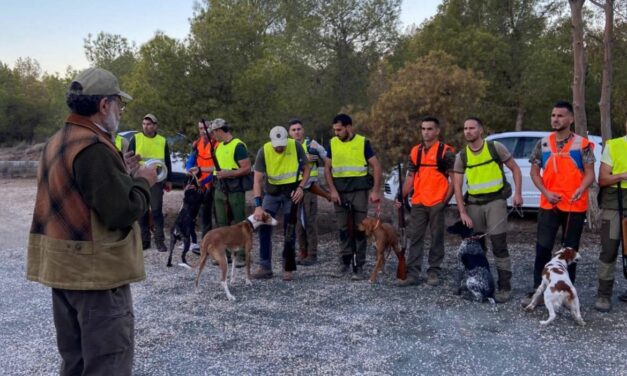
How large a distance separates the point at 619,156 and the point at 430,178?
6.45 feet

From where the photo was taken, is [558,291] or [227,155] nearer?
[558,291]

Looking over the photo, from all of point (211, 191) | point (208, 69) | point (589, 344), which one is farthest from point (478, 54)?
point (589, 344)

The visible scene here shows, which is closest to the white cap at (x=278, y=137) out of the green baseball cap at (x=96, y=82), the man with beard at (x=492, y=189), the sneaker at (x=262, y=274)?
the sneaker at (x=262, y=274)

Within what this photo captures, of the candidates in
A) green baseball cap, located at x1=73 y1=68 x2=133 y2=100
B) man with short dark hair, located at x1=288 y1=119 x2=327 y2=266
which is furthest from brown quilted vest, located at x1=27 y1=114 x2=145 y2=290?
man with short dark hair, located at x1=288 y1=119 x2=327 y2=266

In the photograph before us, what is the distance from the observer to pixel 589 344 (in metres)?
4.56

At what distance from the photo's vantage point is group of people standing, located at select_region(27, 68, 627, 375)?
2477 millimetres

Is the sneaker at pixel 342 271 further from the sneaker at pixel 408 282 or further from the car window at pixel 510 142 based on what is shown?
the car window at pixel 510 142

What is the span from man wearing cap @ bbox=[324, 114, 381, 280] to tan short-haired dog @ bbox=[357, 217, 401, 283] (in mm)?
246

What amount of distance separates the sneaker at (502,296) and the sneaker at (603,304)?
852 millimetres

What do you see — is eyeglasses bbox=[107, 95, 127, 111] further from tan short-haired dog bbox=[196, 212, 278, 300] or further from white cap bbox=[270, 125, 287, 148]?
white cap bbox=[270, 125, 287, 148]

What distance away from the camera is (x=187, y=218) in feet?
24.9

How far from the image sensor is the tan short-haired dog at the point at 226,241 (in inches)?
247

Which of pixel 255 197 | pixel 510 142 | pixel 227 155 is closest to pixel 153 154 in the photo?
pixel 227 155

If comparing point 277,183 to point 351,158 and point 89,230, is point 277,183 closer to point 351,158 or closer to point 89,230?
point 351,158
